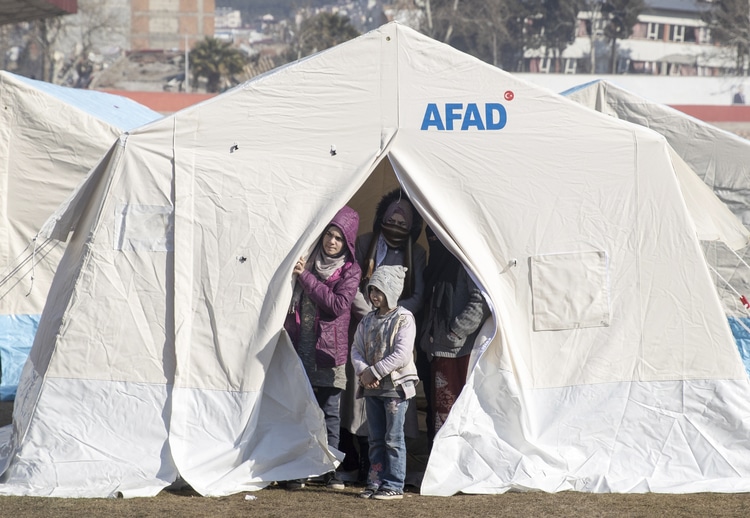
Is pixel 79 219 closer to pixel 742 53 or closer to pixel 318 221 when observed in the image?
pixel 318 221

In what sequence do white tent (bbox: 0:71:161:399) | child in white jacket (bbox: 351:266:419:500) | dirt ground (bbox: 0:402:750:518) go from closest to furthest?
dirt ground (bbox: 0:402:750:518) → child in white jacket (bbox: 351:266:419:500) → white tent (bbox: 0:71:161:399)

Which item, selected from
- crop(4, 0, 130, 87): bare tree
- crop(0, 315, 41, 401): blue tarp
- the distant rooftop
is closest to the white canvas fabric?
crop(0, 315, 41, 401): blue tarp

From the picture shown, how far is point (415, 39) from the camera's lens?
5133mm

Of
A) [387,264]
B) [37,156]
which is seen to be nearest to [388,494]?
[387,264]

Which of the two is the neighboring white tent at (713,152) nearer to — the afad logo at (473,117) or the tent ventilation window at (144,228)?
the afad logo at (473,117)

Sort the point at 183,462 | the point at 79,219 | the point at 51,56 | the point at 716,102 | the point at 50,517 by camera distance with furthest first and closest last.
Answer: the point at 51,56
the point at 716,102
the point at 79,219
the point at 183,462
the point at 50,517

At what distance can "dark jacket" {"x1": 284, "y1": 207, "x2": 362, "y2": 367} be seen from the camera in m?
5.02

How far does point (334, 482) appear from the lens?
5082 millimetres

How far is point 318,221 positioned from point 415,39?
105 cm

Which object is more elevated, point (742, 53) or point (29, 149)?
point (742, 53)

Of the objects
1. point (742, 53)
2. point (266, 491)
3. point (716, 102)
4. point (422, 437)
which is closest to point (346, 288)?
point (266, 491)

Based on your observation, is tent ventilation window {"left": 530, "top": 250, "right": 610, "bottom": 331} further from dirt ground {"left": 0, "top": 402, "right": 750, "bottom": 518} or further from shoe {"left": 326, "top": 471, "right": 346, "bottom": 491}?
shoe {"left": 326, "top": 471, "right": 346, "bottom": 491}

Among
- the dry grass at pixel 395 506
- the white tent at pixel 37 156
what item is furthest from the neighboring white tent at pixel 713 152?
the white tent at pixel 37 156

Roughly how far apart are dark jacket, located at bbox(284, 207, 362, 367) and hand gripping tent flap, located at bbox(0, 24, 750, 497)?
14 cm
